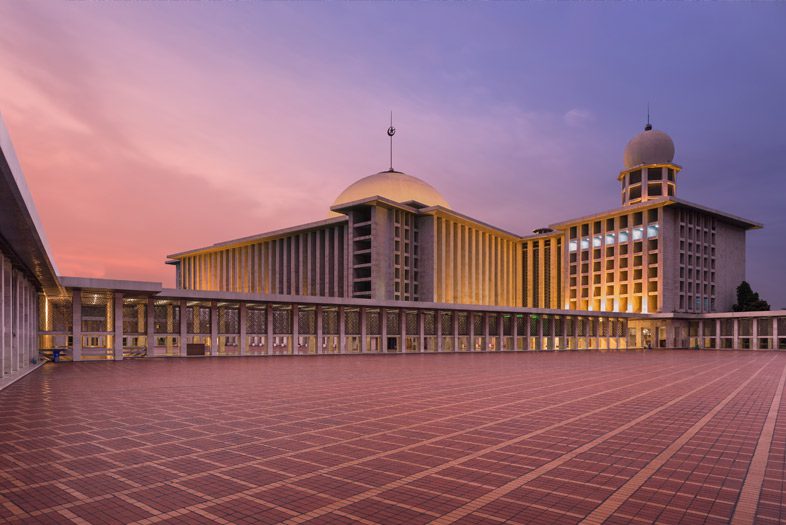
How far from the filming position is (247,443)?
8031mm

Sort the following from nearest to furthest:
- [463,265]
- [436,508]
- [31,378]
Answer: [436,508]
[31,378]
[463,265]

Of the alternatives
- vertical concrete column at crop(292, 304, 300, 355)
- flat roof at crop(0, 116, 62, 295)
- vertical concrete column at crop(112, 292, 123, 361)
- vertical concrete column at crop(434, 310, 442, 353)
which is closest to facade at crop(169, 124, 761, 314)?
vertical concrete column at crop(434, 310, 442, 353)

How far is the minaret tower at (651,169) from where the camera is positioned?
253 feet

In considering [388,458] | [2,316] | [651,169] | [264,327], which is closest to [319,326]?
[264,327]

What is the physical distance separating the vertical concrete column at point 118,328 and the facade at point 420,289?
0.08 m

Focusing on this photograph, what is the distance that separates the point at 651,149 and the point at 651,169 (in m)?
2.84

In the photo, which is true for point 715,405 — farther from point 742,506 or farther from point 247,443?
point 247,443

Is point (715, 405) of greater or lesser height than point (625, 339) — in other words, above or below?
above

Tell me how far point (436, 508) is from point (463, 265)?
67.6 meters

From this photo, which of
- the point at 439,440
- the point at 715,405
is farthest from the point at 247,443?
the point at 715,405

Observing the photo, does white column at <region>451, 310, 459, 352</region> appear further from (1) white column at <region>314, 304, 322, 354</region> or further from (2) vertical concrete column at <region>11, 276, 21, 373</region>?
(2) vertical concrete column at <region>11, 276, 21, 373</region>

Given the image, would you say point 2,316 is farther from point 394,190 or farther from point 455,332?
point 394,190

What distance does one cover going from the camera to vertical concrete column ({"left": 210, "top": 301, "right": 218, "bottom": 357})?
3391 cm

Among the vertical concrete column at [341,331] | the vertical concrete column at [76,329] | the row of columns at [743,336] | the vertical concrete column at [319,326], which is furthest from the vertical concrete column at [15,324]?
the row of columns at [743,336]
